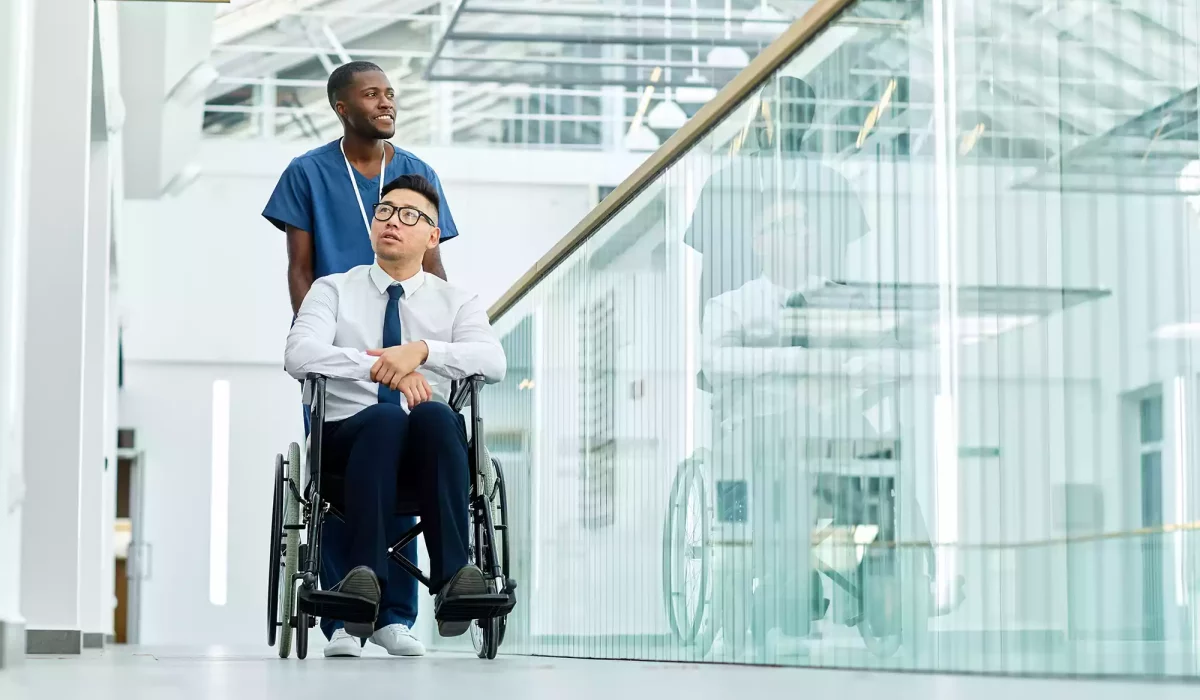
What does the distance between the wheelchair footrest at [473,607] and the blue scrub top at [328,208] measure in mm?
1005

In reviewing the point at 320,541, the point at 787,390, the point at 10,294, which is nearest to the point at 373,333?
the point at 320,541

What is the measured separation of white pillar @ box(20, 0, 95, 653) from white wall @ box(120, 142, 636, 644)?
9759 mm

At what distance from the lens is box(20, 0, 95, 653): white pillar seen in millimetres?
3682

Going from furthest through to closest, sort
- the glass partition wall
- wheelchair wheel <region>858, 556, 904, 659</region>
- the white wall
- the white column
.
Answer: the white wall
the white column
wheelchair wheel <region>858, 556, 904, 659</region>
the glass partition wall

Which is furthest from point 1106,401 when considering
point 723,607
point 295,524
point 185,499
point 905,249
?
point 185,499

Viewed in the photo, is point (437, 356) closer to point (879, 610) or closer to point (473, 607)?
point (473, 607)

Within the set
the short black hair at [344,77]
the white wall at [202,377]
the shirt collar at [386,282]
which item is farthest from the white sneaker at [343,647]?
the white wall at [202,377]

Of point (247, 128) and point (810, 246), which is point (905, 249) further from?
point (247, 128)

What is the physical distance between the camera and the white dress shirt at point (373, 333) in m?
2.86

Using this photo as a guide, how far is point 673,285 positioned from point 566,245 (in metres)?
1.07

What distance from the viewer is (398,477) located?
2.80 meters

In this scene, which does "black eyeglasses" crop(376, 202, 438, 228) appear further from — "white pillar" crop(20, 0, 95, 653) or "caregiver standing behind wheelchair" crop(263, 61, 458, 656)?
"white pillar" crop(20, 0, 95, 653)

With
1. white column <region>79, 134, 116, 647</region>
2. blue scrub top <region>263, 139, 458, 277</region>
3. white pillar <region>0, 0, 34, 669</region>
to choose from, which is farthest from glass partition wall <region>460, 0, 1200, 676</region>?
white column <region>79, 134, 116, 647</region>

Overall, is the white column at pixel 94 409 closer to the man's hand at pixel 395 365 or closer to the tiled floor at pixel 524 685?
the man's hand at pixel 395 365
